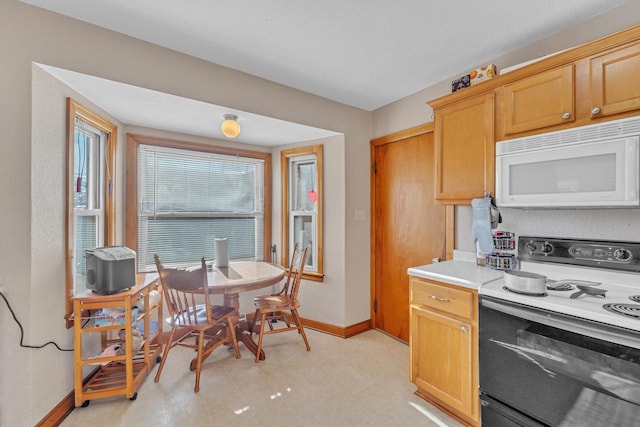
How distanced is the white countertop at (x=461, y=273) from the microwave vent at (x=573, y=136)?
78 cm

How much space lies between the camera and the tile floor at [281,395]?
173cm

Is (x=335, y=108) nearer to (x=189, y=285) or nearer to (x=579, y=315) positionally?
(x=189, y=285)

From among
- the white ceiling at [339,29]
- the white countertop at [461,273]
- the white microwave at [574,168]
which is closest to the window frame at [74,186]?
the white ceiling at [339,29]

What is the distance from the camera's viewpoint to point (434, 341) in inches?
70.8

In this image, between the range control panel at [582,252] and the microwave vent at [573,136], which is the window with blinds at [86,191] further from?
the range control panel at [582,252]

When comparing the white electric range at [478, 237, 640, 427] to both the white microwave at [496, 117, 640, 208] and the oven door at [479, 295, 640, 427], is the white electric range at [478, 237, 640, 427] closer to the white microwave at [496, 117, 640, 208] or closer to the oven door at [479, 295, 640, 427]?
the oven door at [479, 295, 640, 427]

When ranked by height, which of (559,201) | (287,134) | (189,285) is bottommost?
(189,285)

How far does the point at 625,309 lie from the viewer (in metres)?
1.15

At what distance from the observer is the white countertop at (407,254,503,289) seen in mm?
1640

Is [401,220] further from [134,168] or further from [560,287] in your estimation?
[134,168]

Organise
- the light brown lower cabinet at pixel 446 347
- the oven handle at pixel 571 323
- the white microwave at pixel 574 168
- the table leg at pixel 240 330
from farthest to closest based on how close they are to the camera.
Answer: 1. the table leg at pixel 240 330
2. the light brown lower cabinet at pixel 446 347
3. the white microwave at pixel 574 168
4. the oven handle at pixel 571 323

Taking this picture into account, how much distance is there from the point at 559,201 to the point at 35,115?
296 cm

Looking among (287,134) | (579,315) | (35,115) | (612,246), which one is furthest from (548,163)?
(35,115)

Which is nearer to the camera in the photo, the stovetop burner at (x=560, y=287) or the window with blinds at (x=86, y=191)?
the stovetop burner at (x=560, y=287)
